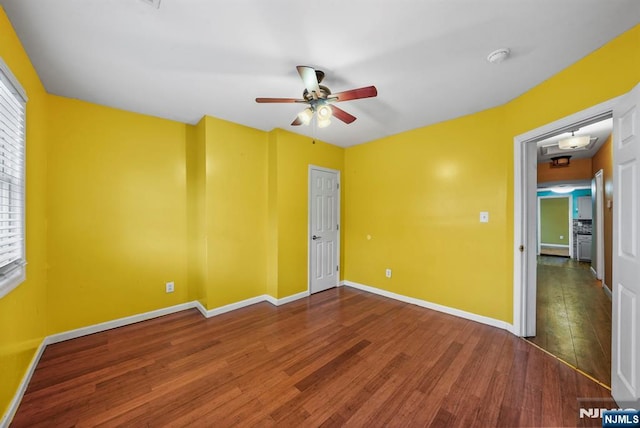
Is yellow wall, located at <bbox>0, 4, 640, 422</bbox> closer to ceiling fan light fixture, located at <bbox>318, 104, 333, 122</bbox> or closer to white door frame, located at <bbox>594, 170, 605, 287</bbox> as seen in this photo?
ceiling fan light fixture, located at <bbox>318, 104, 333, 122</bbox>

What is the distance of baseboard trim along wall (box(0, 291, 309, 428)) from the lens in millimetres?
1626

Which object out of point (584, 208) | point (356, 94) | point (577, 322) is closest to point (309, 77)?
point (356, 94)

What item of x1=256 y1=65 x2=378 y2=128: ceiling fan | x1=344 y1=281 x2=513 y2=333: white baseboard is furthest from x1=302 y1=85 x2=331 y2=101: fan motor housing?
x1=344 y1=281 x2=513 y2=333: white baseboard

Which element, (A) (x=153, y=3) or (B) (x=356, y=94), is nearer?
(A) (x=153, y=3)

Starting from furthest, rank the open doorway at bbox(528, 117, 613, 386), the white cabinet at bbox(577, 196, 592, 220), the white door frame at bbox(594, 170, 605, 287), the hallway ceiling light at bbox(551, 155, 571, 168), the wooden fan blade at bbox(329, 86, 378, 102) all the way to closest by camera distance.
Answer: the white cabinet at bbox(577, 196, 592, 220) → the hallway ceiling light at bbox(551, 155, 571, 168) → the white door frame at bbox(594, 170, 605, 287) → the open doorway at bbox(528, 117, 613, 386) → the wooden fan blade at bbox(329, 86, 378, 102)

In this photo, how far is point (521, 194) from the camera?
250 cm

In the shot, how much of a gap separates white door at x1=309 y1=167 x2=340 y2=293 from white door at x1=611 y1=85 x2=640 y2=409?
10.3 feet

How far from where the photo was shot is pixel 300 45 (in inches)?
68.3


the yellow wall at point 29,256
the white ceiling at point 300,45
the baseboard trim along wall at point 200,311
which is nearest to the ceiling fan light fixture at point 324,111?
the white ceiling at point 300,45

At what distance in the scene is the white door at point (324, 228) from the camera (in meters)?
3.94
